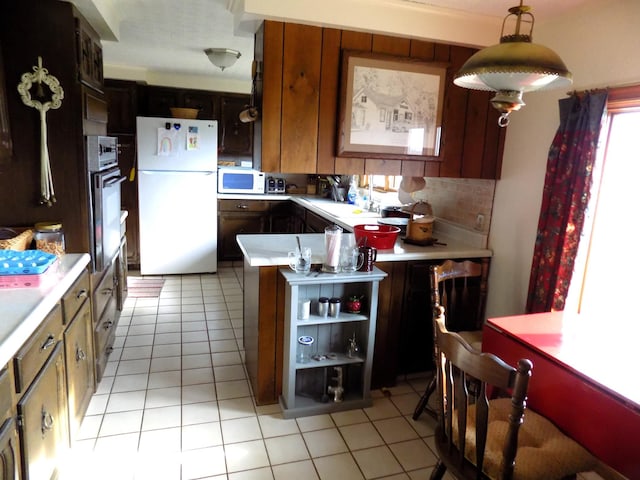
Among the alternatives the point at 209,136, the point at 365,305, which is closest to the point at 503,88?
→ the point at 365,305

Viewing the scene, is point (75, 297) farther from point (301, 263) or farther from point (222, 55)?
point (222, 55)

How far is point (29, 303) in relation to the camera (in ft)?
5.29

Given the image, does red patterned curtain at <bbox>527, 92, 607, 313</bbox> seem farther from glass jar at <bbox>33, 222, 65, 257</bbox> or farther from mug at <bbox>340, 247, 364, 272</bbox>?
glass jar at <bbox>33, 222, 65, 257</bbox>

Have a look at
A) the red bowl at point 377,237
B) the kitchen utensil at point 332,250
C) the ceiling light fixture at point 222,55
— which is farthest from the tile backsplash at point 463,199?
the ceiling light fixture at point 222,55

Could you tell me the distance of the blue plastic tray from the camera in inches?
70.0

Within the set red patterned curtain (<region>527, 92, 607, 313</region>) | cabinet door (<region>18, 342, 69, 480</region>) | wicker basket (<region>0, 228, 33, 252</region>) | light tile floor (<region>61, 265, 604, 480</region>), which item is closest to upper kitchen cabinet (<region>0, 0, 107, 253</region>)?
wicker basket (<region>0, 228, 33, 252</region>)

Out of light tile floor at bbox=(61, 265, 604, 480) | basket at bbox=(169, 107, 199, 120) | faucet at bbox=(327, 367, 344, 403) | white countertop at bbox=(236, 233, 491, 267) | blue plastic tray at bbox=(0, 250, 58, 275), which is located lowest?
light tile floor at bbox=(61, 265, 604, 480)

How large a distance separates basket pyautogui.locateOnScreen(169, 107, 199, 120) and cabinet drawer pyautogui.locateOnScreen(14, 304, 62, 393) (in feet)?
10.9

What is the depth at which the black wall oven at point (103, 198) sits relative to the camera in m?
2.36

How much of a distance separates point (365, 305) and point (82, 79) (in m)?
1.89

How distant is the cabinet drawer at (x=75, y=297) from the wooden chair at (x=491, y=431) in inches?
60.2

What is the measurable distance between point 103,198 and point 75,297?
2.29ft

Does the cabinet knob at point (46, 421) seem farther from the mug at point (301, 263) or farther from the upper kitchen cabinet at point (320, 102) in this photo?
the upper kitchen cabinet at point (320, 102)

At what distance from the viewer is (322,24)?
232cm
